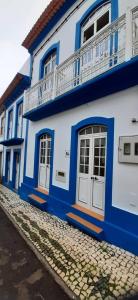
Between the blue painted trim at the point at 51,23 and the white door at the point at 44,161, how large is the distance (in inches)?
183

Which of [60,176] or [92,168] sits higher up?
[92,168]

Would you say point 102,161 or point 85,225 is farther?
point 102,161

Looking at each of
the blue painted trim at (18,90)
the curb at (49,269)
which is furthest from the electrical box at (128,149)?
the blue painted trim at (18,90)

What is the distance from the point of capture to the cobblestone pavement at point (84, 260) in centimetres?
277

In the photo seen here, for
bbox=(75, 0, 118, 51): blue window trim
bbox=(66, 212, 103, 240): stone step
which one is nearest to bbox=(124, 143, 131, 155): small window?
bbox=(66, 212, 103, 240): stone step

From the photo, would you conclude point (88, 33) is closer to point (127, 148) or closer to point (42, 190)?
point (127, 148)

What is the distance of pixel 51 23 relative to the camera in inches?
299

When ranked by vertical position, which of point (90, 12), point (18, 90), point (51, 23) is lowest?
point (18, 90)

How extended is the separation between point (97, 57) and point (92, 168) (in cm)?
327


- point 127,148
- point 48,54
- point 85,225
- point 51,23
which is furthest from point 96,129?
point 51,23

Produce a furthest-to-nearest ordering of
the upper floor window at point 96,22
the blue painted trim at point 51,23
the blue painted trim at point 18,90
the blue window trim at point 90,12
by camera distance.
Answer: the blue painted trim at point 18,90
the blue painted trim at point 51,23
the upper floor window at point 96,22
the blue window trim at point 90,12

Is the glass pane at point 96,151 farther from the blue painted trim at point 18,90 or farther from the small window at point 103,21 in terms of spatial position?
the blue painted trim at point 18,90

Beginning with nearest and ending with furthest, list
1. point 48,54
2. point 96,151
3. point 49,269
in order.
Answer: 1. point 49,269
2. point 96,151
3. point 48,54

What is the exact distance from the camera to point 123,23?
13.5ft
